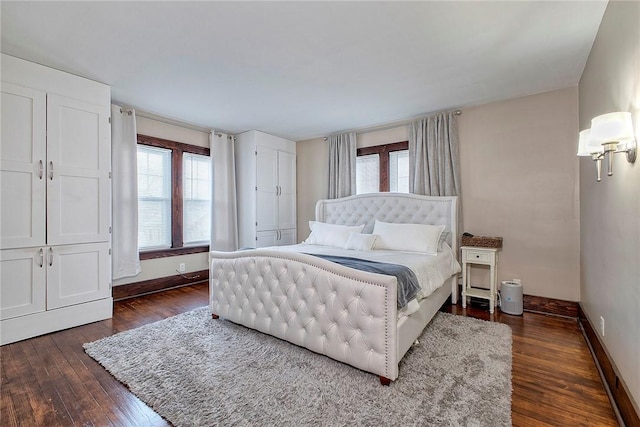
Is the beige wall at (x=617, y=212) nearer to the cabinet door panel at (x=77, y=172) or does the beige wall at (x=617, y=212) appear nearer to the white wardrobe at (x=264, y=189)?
the white wardrobe at (x=264, y=189)

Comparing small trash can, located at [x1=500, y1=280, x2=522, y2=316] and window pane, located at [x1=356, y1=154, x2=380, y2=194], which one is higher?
window pane, located at [x1=356, y1=154, x2=380, y2=194]

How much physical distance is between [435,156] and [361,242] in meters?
1.59

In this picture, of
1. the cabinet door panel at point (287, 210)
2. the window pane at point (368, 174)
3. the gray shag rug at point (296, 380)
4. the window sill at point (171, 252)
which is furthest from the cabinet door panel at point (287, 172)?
the gray shag rug at point (296, 380)

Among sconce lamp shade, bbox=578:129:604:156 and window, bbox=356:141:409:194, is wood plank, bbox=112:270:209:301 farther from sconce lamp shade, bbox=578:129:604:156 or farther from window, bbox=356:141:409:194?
sconce lamp shade, bbox=578:129:604:156

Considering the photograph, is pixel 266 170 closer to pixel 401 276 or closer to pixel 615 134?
pixel 401 276

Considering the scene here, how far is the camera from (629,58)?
1.59m

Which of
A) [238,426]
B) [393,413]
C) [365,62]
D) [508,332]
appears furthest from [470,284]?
[238,426]

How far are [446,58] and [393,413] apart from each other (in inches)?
109

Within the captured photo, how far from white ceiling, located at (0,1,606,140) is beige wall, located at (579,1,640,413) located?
1.00 ft

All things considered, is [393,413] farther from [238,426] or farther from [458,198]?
[458,198]

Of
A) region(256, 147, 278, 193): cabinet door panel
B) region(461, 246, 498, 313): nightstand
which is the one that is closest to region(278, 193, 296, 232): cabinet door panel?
region(256, 147, 278, 193): cabinet door panel

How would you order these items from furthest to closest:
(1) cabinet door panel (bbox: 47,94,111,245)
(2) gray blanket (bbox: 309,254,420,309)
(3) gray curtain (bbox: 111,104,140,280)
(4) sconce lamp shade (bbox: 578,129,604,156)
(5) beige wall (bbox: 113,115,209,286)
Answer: (5) beige wall (bbox: 113,115,209,286), (3) gray curtain (bbox: 111,104,140,280), (1) cabinet door panel (bbox: 47,94,111,245), (2) gray blanket (bbox: 309,254,420,309), (4) sconce lamp shade (bbox: 578,129,604,156)

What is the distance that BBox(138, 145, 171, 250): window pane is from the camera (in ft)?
13.5

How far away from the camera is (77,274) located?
9.71ft
